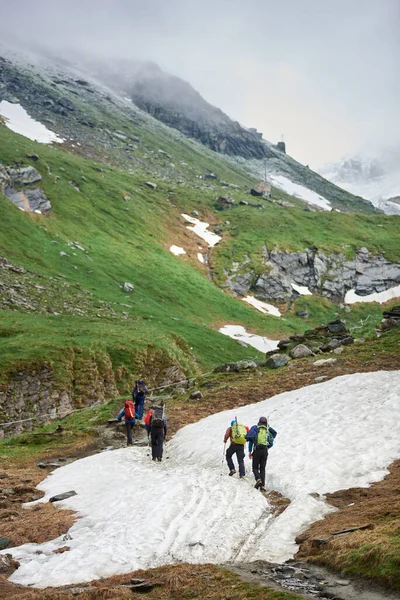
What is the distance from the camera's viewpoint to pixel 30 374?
1550 inches

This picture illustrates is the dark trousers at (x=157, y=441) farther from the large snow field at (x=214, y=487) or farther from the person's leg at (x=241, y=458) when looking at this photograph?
the person's leg at (x=241, y=458)

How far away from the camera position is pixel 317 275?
134625 mm

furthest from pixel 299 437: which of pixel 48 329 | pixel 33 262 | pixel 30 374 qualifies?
pixel 33 262

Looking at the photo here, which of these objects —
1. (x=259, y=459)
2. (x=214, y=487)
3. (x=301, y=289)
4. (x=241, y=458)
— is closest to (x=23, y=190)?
(x=301, y=289)

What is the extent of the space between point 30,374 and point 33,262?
148 feet

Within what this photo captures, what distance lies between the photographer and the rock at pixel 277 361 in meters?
44.6

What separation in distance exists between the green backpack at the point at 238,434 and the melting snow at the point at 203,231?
11641 cm

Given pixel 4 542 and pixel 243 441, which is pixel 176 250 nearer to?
pixel 243 441

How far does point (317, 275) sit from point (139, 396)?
10656 centimetres

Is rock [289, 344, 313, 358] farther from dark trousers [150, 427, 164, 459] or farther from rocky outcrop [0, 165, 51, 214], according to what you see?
rocky outcrop [0, 165, 51, 214]

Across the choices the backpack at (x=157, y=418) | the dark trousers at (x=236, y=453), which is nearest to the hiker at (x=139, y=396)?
the backpack at (x=157, y=418)

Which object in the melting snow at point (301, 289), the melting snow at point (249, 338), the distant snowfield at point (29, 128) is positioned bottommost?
the melting snow at point (249, 338)

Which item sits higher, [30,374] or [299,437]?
[299,437]

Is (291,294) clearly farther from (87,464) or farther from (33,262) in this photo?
(87,464)
